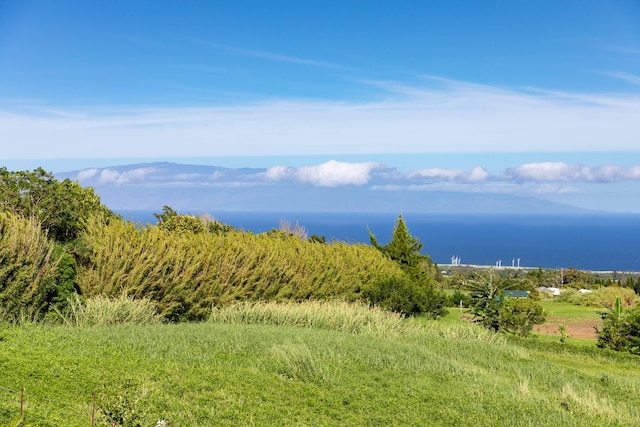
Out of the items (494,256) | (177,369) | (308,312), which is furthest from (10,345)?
(494,256)

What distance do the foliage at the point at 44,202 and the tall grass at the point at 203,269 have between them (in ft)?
3.47

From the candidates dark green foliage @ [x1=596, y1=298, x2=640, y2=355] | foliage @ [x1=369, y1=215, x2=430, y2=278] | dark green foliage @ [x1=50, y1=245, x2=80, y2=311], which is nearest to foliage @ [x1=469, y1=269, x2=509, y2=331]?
dark green foliage @ [x1=596, y1=298, x2=640, y2=355]

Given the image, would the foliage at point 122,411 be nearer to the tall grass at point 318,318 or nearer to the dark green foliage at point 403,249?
the tall grass at point 318,318

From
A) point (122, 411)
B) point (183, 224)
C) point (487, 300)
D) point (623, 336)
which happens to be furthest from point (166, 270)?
point (623, 336)

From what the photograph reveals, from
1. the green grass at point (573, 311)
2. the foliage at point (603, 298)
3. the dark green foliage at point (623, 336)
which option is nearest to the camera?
the dark green foliage at point (623, 336)

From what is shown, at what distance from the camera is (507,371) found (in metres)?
9.84

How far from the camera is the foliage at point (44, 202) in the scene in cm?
1492

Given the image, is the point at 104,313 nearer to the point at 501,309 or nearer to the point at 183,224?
the point at 501,309

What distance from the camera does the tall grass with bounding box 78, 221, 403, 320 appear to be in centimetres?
1380

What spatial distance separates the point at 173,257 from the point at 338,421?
29.4 feet

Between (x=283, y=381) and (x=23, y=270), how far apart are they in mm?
6601

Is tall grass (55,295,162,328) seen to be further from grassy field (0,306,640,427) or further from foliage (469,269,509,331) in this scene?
foliage (469,269,509,331)

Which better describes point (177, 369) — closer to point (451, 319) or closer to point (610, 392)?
point (610, 392)

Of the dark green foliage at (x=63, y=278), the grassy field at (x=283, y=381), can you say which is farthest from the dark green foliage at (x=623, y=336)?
the dark green foliage at (x=63, y=278)
